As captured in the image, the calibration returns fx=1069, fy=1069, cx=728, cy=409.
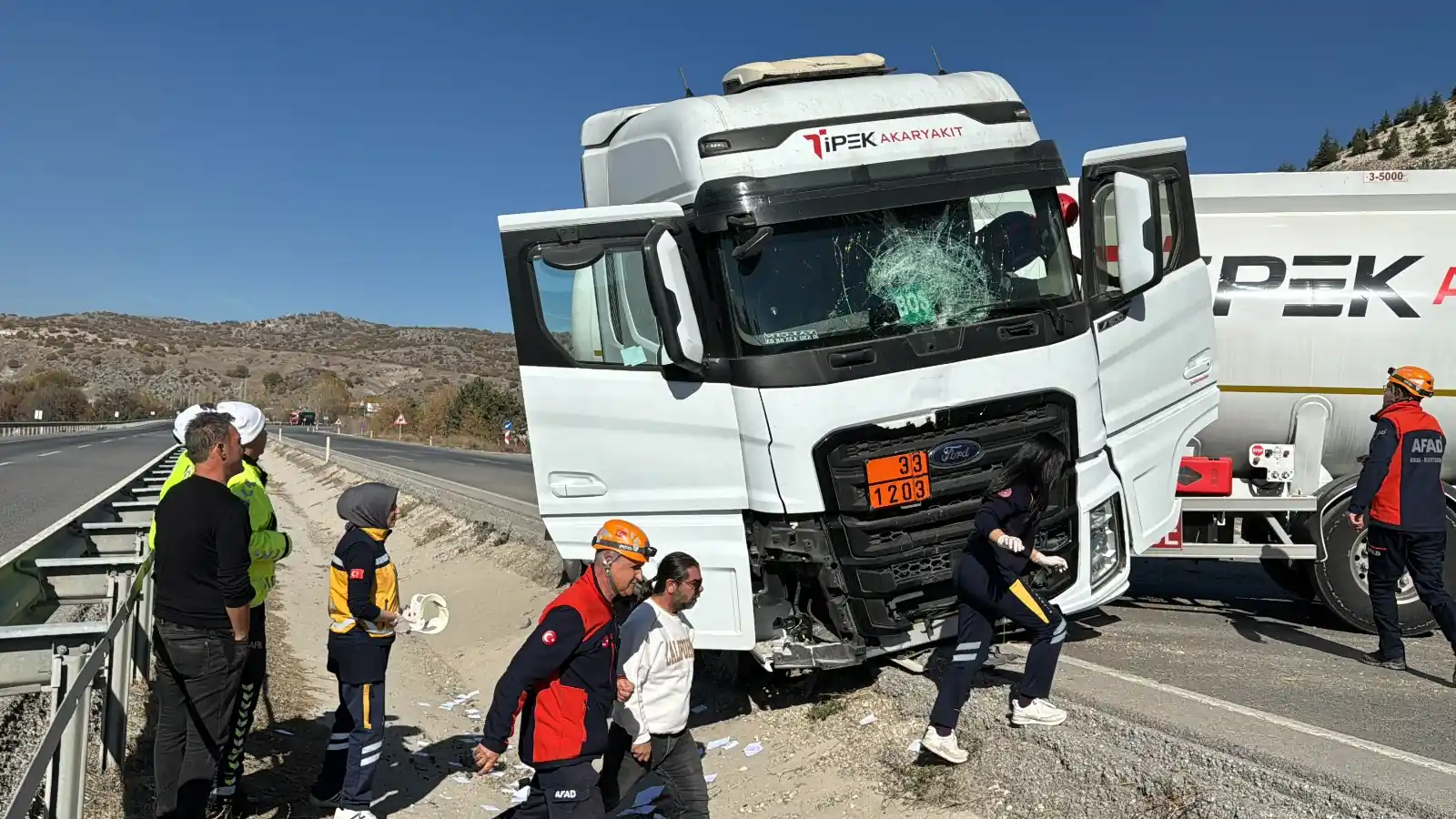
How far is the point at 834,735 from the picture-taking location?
6312 millimetres

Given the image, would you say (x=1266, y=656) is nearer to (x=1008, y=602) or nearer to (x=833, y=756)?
(x=1008, y=602)

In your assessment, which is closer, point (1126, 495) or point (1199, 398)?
point (1126, 495)

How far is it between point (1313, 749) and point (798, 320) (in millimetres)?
3061

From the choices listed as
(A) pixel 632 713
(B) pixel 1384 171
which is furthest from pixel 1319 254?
(A) pixel 632 713

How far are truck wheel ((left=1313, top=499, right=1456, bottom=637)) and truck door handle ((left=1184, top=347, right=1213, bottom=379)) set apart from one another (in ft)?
5.59

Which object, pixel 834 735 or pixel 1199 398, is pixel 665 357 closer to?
pixel 834 735

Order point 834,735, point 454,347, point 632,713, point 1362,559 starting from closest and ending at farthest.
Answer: point 632,713, point 834,735, point 1362,559, point 454,347

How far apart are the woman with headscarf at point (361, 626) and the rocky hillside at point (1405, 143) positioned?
1195 inches

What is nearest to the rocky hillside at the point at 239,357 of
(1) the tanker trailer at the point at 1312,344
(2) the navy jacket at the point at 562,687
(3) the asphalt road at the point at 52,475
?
(3) the asphalt road at the point at 52,475

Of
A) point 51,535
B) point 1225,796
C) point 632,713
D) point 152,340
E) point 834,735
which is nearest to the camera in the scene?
point 1225,796

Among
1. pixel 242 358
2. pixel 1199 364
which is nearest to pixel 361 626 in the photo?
pixel 1199 364

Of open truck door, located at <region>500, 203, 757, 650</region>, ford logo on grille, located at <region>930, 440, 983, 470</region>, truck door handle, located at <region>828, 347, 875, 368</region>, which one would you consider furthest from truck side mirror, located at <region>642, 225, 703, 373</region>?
ford logo on grille, located at <region>930, 440, 983, 470</region>

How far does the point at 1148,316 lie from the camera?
646 centimetres

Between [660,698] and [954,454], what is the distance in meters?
2.12
